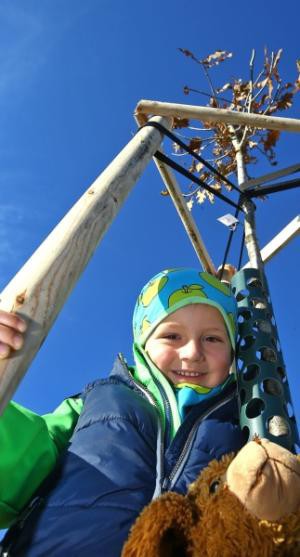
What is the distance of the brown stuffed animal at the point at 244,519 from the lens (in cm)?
101

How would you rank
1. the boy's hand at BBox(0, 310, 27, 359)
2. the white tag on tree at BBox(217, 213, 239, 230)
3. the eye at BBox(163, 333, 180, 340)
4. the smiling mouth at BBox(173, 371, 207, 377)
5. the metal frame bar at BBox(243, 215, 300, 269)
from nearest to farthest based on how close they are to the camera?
the boy's hand at BBox(0, 310, 27, 359)
the smiling mouth at BBox(173, 371, 207, 377)
the eye at BBox(163, 333, 180, 340)
the white tag on tree at BBox(217, 213, 239, 230)
the metal frame bar at BBox(243, 215, 300, 269)

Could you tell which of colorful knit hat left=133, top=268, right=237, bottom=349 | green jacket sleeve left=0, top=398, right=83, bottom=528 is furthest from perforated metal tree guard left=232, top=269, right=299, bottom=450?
green jacket sleeve left=0, top=398, right=83, bottom=528

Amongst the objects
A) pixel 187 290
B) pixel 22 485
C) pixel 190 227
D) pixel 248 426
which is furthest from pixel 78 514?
pixel 190 227

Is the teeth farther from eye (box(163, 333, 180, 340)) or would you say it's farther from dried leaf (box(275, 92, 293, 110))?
dried leaf (box(275, 92, 293, 110))

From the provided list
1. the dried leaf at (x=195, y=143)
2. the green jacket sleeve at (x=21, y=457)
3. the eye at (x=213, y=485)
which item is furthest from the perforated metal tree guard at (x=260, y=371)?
the dried leaf at (x=195, y=143)

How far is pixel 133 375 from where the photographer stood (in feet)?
8.37

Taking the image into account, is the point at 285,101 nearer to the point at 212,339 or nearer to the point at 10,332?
the point at 212,339

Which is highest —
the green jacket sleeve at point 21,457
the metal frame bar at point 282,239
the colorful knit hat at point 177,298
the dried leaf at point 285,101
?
the dried leaf at point 285,101

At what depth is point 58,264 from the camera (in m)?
1.43

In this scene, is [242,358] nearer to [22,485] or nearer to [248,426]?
[248,426]

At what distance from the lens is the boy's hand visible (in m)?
1.20

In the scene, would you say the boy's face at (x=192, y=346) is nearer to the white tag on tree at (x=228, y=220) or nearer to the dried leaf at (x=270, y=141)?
the white tag on tree at (x=228, y=220)

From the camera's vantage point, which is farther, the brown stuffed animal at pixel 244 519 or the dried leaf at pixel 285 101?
the dried leaf at pixel 285 101

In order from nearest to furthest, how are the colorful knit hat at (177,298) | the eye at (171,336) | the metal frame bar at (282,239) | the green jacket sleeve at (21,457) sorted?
the green jacket sleeve at (21,457) < the eye at (171,336) < the colorful knit hat at (177,298) < the metal frame bar at (282,239)
